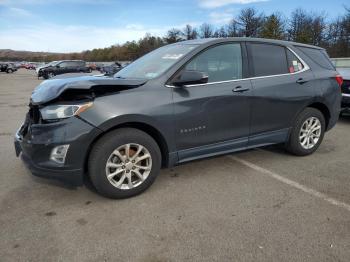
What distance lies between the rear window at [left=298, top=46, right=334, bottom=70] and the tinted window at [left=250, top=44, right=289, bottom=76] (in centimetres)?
50

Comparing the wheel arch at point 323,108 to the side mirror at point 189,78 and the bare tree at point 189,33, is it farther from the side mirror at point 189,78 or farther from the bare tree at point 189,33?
the bare tree at point 189,33

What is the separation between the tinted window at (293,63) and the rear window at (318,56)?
26cm

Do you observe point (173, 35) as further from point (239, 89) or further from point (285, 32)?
point (239, 89)

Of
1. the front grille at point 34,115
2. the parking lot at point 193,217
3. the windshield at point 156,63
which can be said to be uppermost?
the windshield at point 156,63

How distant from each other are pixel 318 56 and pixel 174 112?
111 inches

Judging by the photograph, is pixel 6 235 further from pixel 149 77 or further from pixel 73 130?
pixel 149 77

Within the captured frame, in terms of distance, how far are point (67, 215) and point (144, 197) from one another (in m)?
0.82

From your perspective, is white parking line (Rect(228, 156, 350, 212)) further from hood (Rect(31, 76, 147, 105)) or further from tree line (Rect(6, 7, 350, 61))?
tree line (Rect(6, 7, 350, 61))

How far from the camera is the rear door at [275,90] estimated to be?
425 centimetres

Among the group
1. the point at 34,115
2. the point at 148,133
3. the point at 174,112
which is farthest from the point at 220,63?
the point at 34,115

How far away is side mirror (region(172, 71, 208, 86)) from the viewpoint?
11.5 ft

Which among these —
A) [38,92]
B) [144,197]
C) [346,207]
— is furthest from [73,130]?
[346,207]

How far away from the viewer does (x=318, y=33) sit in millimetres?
51875

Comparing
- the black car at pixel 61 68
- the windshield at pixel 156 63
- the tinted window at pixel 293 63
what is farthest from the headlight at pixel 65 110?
the black car at pixel 61 68
